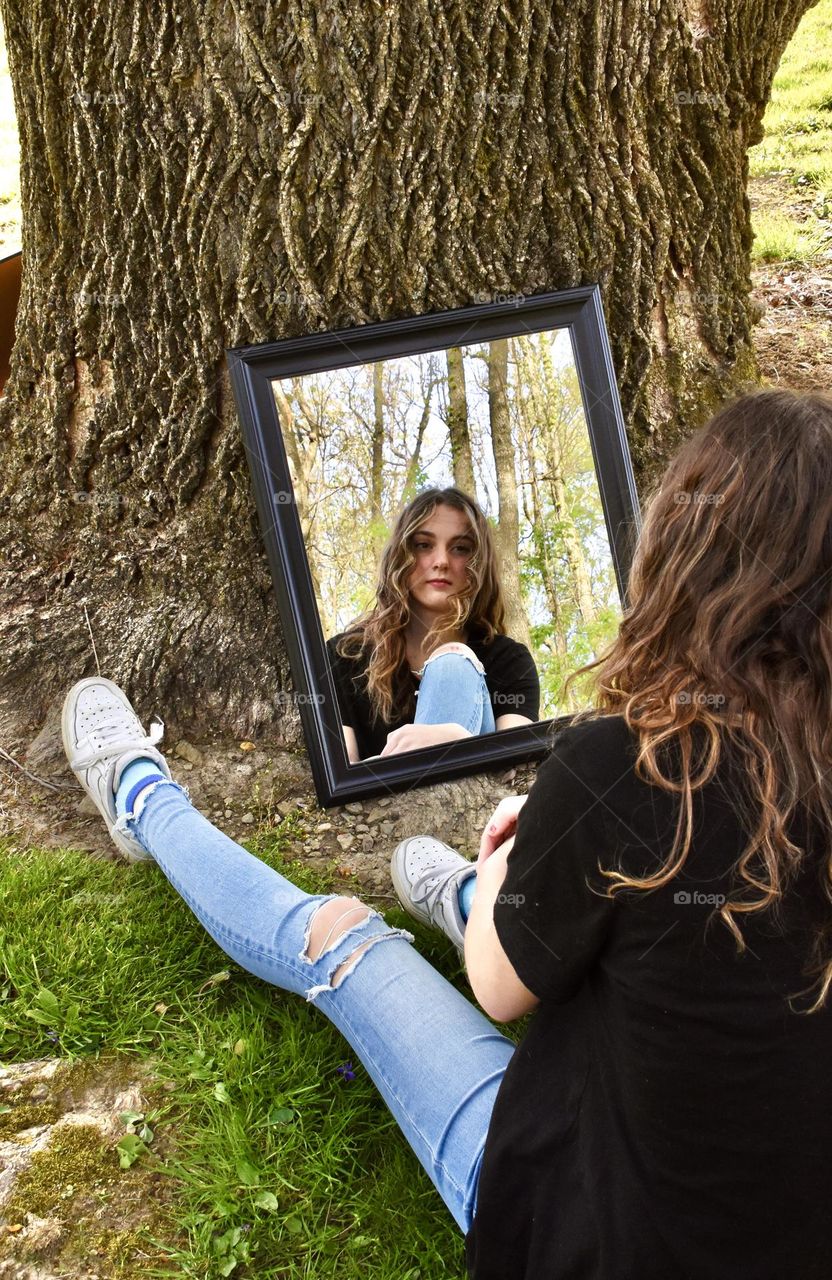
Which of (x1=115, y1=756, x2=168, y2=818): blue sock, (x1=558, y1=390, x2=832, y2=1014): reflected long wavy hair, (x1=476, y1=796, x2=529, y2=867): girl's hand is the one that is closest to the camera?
(x1=558, y1=390, x2=832, y2=1014): reflected long wavy hair

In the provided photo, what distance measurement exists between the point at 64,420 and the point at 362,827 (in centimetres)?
140

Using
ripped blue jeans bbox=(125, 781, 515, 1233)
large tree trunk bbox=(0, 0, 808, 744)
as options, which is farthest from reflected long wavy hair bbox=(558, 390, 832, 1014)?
large tree trunk bbox=(0, 0, 808, 744)

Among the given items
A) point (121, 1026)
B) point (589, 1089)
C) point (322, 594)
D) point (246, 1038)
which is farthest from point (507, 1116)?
point (322, 594)

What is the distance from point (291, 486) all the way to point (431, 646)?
56 cm

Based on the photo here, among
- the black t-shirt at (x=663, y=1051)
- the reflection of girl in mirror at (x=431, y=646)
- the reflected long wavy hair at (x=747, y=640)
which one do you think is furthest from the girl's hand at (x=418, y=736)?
the black t-shirt at (x=663, y=1051)

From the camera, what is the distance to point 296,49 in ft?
7.79

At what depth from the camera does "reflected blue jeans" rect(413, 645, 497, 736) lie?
274cm

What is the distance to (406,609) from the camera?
106 inches

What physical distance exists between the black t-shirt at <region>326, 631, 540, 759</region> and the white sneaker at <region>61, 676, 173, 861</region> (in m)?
0.51

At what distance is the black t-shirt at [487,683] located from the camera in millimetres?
2699

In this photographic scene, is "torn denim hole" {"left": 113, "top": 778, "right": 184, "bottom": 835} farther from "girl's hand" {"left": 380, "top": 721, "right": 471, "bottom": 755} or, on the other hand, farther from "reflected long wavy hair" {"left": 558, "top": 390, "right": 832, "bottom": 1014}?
"reflected long wavy hair" {"left": 558, "top": 390, "right": 832, "bottom": 1014}

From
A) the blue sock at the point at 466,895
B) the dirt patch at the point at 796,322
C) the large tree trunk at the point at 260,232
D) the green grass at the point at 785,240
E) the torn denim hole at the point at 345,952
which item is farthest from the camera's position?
the green grass at the point at 785,240

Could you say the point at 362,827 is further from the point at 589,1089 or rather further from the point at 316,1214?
the point at 589,1089

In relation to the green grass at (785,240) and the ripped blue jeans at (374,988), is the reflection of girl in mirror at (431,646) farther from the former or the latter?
the green grass at (785,240)
